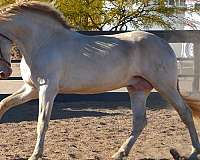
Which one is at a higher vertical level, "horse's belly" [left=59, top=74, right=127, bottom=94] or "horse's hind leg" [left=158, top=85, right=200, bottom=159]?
"horse's belly" [left=59, top=74, right=127, bottom=94]

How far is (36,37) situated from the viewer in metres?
5.18

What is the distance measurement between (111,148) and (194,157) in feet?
3.15

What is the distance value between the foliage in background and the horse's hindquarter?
10.8 m

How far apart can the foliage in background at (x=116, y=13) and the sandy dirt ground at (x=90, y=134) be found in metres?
7.46

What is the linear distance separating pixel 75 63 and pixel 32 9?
2.17 ft

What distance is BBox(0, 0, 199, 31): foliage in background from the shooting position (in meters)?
16.3

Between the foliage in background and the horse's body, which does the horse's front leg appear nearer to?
the horse's body

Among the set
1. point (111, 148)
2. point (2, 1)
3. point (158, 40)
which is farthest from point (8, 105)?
point (2, 1)

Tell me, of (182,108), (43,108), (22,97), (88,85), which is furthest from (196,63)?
(43,108)

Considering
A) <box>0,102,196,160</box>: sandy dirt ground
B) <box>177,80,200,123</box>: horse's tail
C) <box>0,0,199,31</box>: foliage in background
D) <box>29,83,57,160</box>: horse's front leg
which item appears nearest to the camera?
<box>29,83,57,160</box>: horse's front leg

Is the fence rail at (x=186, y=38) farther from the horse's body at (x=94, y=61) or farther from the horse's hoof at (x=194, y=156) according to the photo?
the horse's hoof at (x=194, y=156)

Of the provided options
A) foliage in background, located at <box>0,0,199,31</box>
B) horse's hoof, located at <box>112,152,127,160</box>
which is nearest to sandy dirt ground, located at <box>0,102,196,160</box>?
horse's hoof, located at <box>112,152,127,160</box>

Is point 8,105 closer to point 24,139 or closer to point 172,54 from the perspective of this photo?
point 24,139

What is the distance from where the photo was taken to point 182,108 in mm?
5535
